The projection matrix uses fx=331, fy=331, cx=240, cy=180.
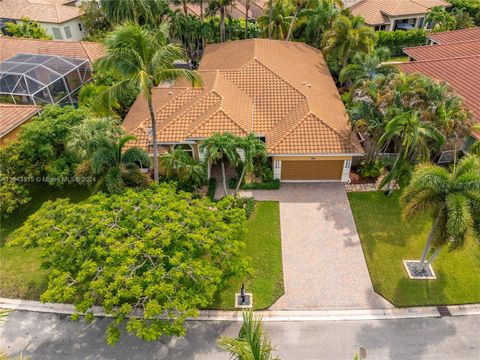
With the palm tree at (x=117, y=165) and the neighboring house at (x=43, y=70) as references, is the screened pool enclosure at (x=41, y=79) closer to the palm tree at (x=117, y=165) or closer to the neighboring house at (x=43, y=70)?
the neighboring house at (x=43, y=70)

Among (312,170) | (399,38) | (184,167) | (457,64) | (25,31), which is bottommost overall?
(312,170)

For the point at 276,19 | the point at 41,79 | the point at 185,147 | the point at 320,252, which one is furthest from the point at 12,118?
the point at 276,19

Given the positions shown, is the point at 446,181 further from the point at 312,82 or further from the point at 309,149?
the point at 312,82

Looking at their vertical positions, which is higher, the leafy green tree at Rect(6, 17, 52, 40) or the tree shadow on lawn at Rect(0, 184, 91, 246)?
the leafy green tree at Rect(6, 17, 52, 40)

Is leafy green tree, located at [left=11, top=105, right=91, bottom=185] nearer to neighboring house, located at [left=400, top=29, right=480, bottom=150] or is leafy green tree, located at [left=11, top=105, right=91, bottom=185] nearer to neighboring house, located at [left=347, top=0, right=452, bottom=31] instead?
neighboring house, located at [left=400, top=29, right=480, bottom=150]

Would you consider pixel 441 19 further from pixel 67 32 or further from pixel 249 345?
pixel 67 32

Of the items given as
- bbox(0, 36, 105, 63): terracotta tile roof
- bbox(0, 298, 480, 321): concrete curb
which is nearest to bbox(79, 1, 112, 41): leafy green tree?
bbox(0, 36, 105, 63): terracotta tile roof
